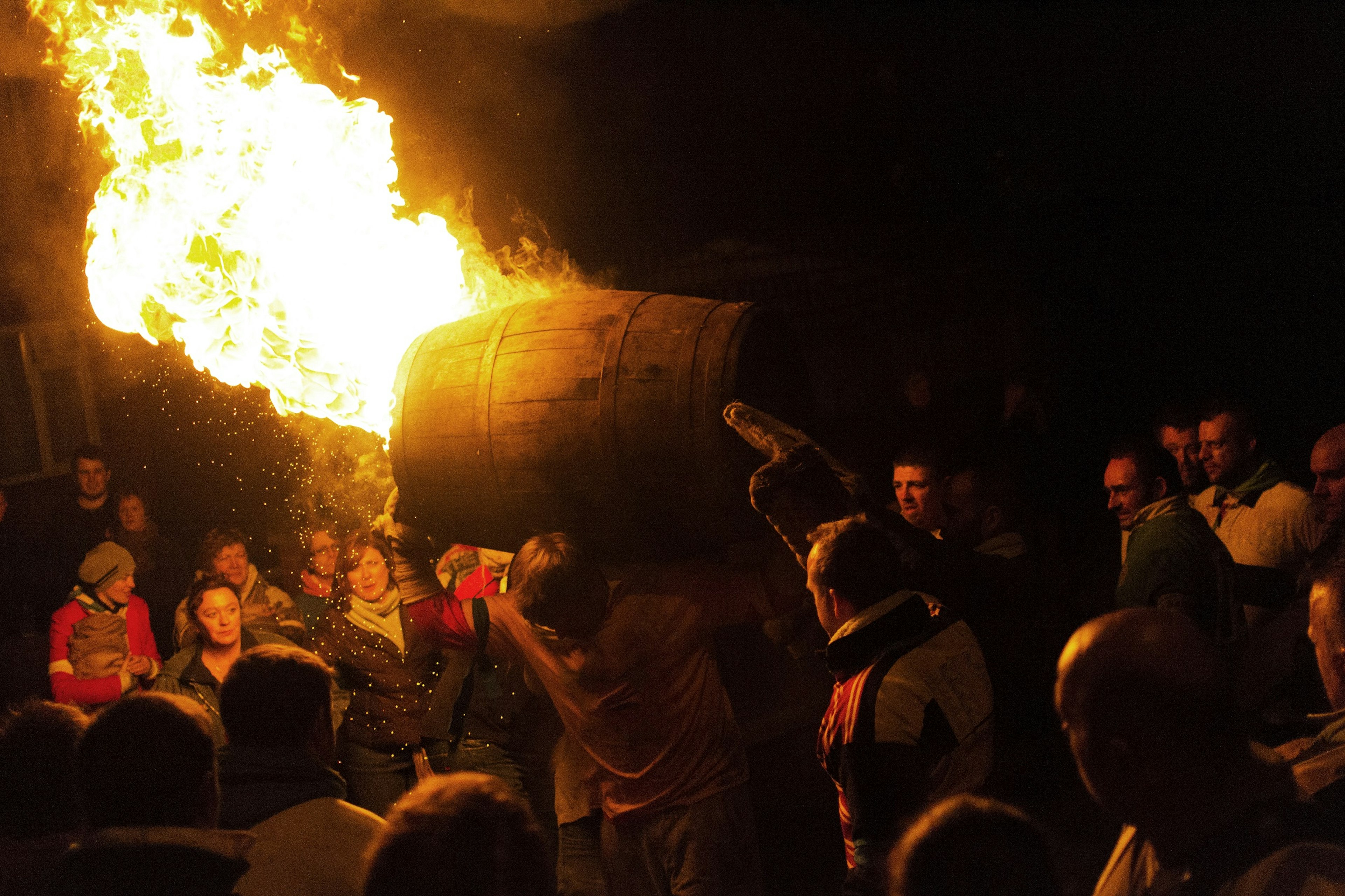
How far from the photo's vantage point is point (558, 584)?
360 cm

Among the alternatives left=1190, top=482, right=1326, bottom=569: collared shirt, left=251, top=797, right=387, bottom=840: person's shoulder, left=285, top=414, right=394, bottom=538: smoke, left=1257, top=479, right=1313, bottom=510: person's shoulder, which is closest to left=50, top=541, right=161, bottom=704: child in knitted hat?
left=285, top=414, right=394, bottom=538: smoke

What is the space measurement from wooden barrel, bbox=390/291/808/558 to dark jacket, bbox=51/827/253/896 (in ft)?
5.73

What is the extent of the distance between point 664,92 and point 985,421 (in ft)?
14.9

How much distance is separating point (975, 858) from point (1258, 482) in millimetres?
4217

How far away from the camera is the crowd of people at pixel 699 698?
1683 millimetres

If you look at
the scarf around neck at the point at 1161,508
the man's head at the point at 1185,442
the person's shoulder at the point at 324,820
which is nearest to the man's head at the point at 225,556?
the person's shoulder at the point at 324,820

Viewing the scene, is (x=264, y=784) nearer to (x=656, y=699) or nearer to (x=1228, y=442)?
(x=656, y=699)

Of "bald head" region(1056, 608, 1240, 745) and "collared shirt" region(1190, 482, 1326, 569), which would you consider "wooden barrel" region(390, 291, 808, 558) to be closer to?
"bald head" region(1056, 608, 1240, 745)

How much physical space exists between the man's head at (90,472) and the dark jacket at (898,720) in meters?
5.85

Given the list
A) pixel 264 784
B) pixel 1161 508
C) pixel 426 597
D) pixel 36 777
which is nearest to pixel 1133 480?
pixel 1161 508

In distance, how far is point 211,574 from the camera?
5535mm

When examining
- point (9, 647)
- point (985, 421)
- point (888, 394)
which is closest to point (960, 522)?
point (985, 421)

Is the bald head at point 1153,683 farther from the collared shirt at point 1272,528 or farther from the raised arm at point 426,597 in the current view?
the collared shirt at point 1272,528

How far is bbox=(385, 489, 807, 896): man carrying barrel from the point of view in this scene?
12.1 feet
